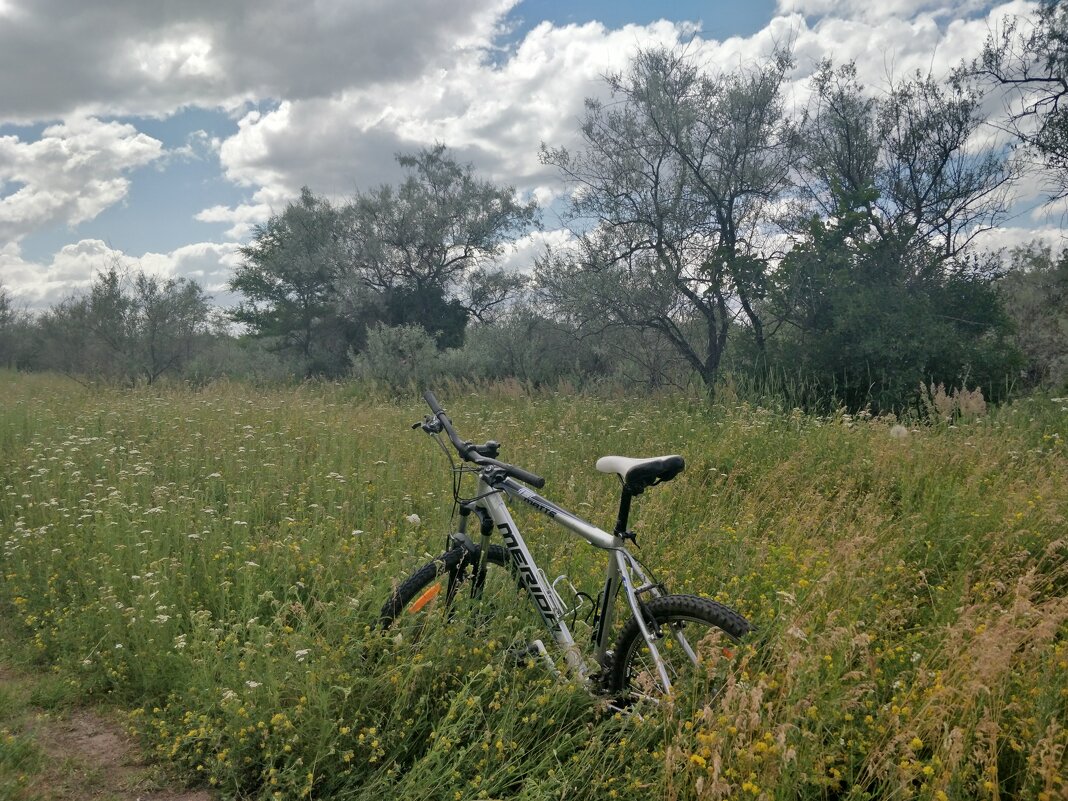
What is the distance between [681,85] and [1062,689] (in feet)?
41.6

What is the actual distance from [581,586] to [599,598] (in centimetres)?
106

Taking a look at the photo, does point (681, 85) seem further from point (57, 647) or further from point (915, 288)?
point (57, 647)

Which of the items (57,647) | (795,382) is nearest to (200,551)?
(57,647)

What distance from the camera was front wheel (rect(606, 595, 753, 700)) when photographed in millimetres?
2713

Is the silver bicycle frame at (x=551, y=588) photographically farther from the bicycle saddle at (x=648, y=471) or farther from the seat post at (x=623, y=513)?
the bicycle saddle at (x=648, y=471)

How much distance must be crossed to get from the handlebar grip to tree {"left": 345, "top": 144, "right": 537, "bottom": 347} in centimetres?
1907

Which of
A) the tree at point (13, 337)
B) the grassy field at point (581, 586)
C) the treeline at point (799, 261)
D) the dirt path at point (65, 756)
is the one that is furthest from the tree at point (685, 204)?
the tree at point (13, 337)

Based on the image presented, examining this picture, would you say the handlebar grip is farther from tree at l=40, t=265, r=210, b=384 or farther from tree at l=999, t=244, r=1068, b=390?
tree at l=40, t=265, r=210, b=384

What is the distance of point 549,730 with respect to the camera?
3125 mm

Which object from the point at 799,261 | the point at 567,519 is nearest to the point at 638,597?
the point at 567,519

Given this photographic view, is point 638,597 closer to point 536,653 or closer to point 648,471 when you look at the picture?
point 648,471

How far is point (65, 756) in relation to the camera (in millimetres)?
3387

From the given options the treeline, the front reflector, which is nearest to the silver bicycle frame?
the front reflector

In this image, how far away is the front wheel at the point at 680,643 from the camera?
271cm
